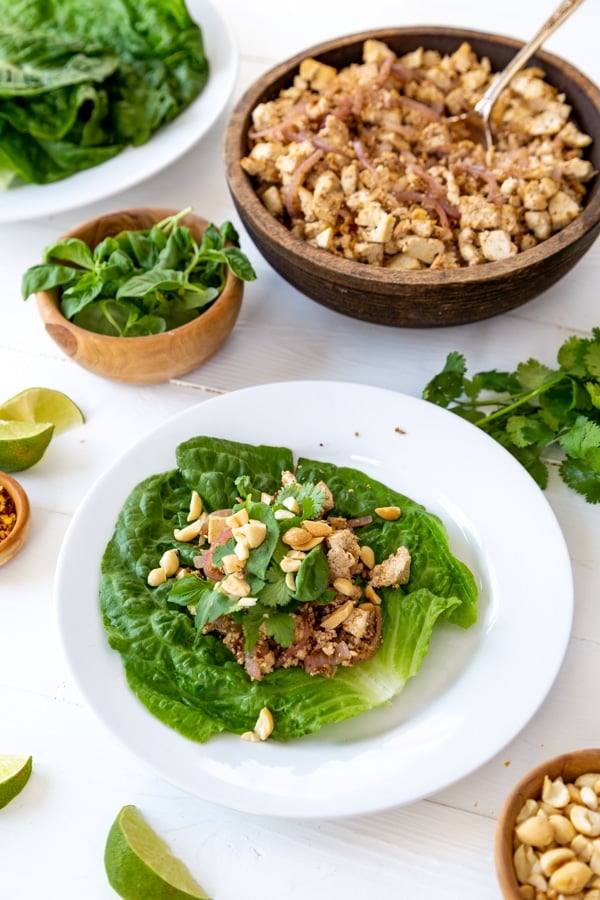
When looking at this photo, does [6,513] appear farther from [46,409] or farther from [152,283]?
[152,283]

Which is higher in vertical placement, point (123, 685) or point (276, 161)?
point (276, 161)

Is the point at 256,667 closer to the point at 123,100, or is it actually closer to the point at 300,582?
the point at 300,582

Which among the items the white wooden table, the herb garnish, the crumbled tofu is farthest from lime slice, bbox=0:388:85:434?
the crumbled tofu

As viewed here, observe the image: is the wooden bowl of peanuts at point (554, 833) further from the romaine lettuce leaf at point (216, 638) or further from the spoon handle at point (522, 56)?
the spoon handle at point (522, 56)

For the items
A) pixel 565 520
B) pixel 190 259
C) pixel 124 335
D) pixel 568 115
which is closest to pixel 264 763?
pixel 565 520

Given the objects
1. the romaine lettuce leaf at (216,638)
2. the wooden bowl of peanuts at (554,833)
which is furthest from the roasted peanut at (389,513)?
the wooden bowl of peanuts at (554,833)

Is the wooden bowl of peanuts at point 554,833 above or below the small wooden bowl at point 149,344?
below

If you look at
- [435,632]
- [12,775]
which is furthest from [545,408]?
[12,775]
